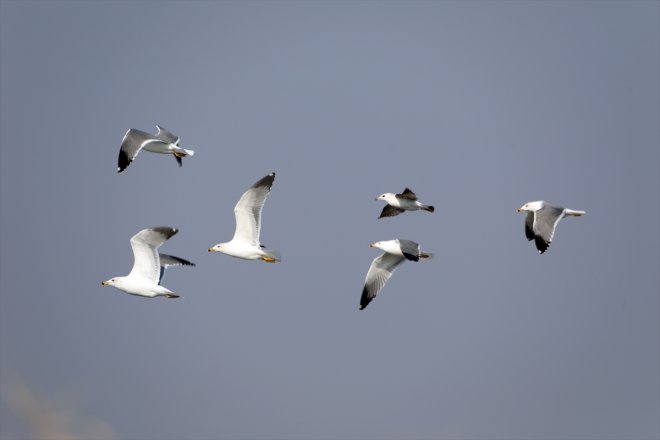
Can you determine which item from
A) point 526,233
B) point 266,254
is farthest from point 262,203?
point 526,233

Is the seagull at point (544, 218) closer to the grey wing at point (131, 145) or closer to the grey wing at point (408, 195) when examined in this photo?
the grey wing at point (408, 195)

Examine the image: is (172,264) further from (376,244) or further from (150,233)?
(376,244)

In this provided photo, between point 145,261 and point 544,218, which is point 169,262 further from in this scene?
point 544,218

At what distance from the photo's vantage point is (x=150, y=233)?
78.5 feet

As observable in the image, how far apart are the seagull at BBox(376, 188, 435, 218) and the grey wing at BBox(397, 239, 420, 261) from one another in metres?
0.81

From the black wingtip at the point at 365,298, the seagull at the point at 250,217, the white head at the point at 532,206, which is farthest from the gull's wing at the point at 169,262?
the white head at the point at 532,206

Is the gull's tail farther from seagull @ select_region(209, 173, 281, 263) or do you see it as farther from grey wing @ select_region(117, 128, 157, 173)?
grey wing @ select_region(117, 128, 157, 173)

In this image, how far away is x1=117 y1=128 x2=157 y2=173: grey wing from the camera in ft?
81.0

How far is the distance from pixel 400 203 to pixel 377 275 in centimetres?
198

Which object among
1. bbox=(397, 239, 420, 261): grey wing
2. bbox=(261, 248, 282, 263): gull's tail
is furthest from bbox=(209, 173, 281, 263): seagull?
bbox=(397, 239, 420, 261): grey wing

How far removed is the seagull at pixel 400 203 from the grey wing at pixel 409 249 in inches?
31.7

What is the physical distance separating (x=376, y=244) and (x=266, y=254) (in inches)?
105

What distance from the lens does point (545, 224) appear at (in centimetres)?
2448

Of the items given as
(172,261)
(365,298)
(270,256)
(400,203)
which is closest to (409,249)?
(400,203)
